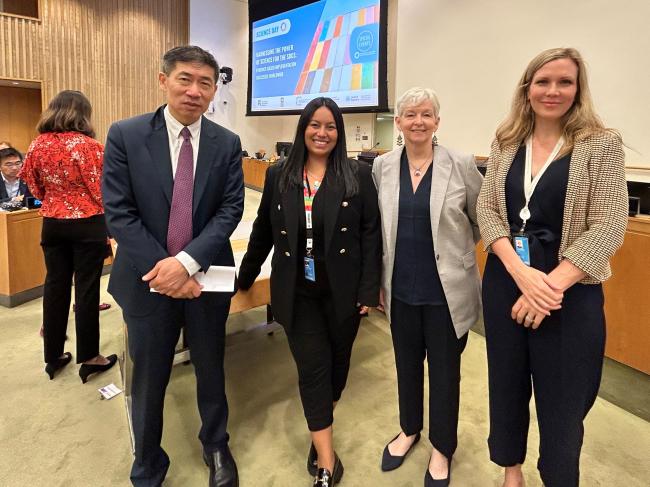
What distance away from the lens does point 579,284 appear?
1.32m

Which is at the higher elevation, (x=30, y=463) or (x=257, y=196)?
(x=257, y=196)

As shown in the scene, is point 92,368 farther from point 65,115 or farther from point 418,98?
point 418,98

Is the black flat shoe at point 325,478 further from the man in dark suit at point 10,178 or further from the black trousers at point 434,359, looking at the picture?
the man in dark suit at point 10,178

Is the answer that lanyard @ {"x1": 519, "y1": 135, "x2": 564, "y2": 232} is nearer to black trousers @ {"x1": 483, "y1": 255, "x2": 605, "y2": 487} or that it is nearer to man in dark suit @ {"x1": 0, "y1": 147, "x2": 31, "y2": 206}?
black trousers @ {"x1": 483, "y1": 255, "x2": 605, "y2": 487}

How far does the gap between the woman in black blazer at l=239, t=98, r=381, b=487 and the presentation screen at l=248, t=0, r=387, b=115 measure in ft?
15.8

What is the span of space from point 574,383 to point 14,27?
34.2 feet

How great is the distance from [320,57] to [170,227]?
648 cm

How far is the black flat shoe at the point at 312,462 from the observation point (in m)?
1.83

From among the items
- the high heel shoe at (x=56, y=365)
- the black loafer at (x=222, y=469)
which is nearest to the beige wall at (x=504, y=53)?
the black loafer at (x=222, y=469)

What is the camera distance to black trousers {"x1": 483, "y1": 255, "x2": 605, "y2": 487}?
1.33 meters

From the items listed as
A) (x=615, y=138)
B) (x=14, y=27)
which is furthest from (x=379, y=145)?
(x=14, y=27)

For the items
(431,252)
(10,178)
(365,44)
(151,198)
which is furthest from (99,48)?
(431,252)

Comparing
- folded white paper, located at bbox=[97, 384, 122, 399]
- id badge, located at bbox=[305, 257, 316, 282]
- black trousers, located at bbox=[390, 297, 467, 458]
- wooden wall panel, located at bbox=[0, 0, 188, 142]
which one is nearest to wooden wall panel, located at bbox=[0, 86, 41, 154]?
wooden wall panel, located at bbox=[0, 0, 188, 142]

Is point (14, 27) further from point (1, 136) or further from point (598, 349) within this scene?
point (598, 349)
